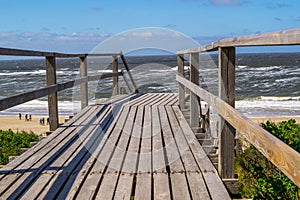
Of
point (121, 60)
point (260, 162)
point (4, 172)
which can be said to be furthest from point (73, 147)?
point (121, 60)

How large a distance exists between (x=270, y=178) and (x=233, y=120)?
5.56 feet

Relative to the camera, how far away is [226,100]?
9.57 feet

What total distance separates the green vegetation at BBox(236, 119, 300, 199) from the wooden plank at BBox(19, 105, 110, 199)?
168 cm

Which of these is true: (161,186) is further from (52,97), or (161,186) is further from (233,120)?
(52,97)

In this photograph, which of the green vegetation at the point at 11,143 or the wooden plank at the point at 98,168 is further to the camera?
the green vegetation at the point at 11,143

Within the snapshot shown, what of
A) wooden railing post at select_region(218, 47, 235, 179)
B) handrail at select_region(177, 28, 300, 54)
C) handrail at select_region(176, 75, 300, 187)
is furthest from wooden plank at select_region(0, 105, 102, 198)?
handrail at select_region(177, 28, 300, 54)

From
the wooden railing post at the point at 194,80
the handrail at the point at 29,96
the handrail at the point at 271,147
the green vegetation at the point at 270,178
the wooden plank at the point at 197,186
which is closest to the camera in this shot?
the handrail at the point at 271,147

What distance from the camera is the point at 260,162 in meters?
4.21

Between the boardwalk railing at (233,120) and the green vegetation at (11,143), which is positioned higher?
the boardwalk railing at (233,120)

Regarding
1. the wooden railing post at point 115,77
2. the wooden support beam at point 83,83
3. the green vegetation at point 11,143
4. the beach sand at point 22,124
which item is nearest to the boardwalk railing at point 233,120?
the wooden support beam at point 83,83

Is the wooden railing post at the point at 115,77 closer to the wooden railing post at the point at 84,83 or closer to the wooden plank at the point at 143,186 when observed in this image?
the wooden railing post at the point at 84,83

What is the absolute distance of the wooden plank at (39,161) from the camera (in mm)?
2931

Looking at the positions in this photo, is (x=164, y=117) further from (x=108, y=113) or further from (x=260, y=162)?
(x=260, y=162)

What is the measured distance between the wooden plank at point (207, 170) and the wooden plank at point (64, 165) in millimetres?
985
